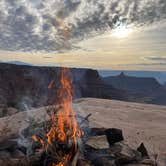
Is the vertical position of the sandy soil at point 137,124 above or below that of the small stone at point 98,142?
below

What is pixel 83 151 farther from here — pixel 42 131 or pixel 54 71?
pixel 54 71

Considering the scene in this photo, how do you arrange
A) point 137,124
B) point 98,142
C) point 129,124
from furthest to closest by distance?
point 137,124 → point 129,124 → point 98,142

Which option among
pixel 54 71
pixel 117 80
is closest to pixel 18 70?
pixel 54 71

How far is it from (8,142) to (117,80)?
82193 millimetres

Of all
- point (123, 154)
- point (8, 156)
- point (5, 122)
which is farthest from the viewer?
point (5, 122)

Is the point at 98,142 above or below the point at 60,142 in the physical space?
below

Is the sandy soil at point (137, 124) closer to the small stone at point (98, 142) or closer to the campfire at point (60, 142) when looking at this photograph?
the small stone at point (98, 142)

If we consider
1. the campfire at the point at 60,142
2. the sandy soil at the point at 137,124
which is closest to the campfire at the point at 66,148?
the campfire at the point at 60,142

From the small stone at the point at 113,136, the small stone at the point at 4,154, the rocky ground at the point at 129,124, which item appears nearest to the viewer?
the small stone at the point at 4,154

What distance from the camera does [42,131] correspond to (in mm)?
8414

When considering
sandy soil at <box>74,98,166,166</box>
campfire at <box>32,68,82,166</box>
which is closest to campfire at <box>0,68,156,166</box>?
campfire at <box>32,68,82,166</box>

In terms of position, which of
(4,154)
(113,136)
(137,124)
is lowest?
(137,124)

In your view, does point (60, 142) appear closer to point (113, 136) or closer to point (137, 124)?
point (113, 136)

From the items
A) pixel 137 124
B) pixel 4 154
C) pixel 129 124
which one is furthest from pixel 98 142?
pixel 137 124
